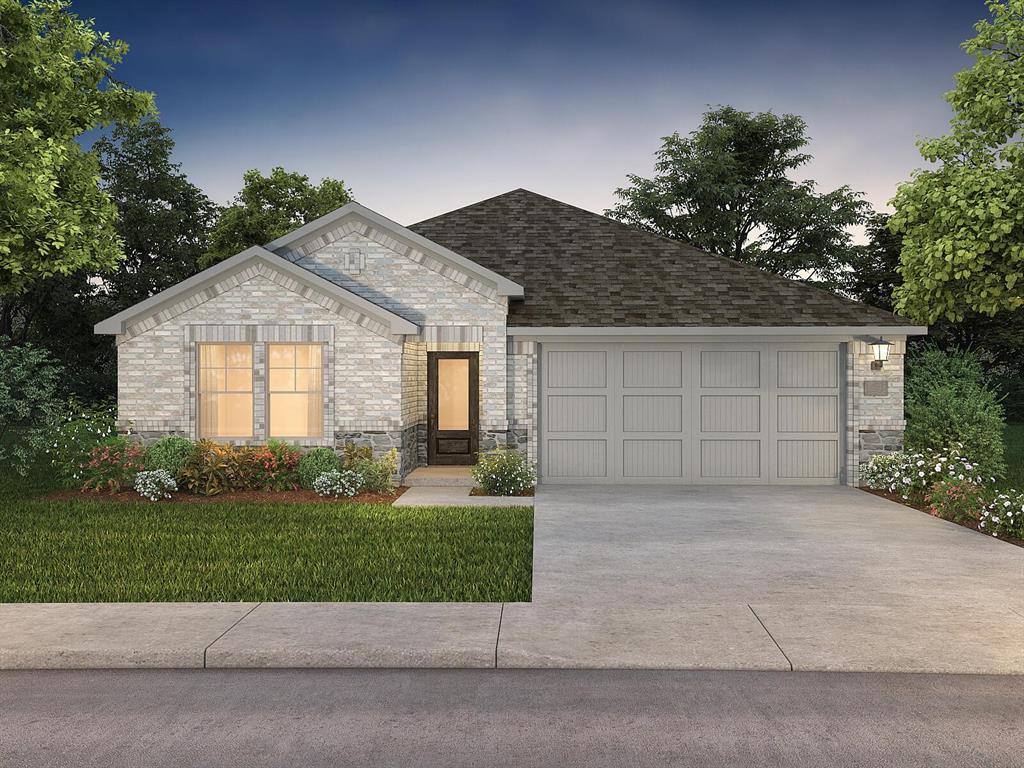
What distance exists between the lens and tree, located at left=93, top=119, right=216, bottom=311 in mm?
37031

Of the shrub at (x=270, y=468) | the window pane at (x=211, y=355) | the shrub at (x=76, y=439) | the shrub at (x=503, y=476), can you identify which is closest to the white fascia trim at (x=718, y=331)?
the shrub at (x=503, y=476)

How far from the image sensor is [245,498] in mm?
13094

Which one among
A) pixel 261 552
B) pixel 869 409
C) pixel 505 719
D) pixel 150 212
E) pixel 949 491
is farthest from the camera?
pixel 150 212

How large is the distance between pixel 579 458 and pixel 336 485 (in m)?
4.70

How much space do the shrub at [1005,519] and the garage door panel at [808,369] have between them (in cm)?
493

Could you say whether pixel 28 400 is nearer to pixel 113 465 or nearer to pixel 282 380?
pixel 113 465

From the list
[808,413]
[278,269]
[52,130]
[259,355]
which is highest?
[52,130]

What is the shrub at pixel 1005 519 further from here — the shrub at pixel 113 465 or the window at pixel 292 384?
the shrub at pixel 113 465

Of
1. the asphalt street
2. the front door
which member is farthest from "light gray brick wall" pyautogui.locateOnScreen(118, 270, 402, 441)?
the asphalt street

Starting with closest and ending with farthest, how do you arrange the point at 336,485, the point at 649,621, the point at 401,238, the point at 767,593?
the point at 649,621 → the point at 767,593 → the point at 336,485 → the point at 401,238

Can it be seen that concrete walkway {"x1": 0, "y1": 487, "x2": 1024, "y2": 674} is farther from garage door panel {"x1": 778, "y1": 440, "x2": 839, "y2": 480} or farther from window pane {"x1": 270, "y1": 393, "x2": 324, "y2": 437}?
window pane {"x1": 270, "y1": 393, "x2": 324, "y2": 437}

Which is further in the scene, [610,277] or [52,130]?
[610,277]

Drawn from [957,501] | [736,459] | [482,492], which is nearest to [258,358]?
[482,492]

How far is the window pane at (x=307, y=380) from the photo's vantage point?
14.7 metres
